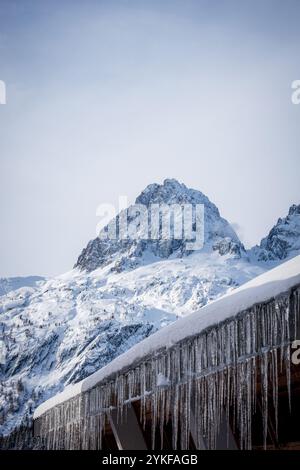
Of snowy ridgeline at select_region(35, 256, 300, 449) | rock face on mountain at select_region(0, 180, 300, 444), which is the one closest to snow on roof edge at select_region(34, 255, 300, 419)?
snowy ridgeline at select_region(35, 256, 300, 449)

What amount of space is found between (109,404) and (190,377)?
126cm

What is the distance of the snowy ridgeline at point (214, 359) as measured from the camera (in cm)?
234

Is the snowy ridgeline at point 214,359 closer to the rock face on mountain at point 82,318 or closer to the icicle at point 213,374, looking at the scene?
the icicle at point 213,374

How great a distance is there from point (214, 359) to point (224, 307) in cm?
29

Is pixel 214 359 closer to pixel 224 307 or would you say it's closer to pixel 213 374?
pixel 213 374

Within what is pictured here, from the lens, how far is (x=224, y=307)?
2662 millimetres

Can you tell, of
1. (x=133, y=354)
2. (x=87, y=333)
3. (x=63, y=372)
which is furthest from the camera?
(x=87, y=333)

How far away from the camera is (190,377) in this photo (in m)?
2.98

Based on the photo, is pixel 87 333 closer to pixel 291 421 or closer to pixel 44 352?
pixel 44 352

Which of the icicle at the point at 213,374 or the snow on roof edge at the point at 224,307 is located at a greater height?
the snow on roof edge at the point at 224,307

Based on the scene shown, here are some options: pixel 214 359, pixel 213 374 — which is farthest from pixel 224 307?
pixel 213 374

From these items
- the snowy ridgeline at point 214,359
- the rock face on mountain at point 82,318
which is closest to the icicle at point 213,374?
the snowy ridgeline at point 214,359
